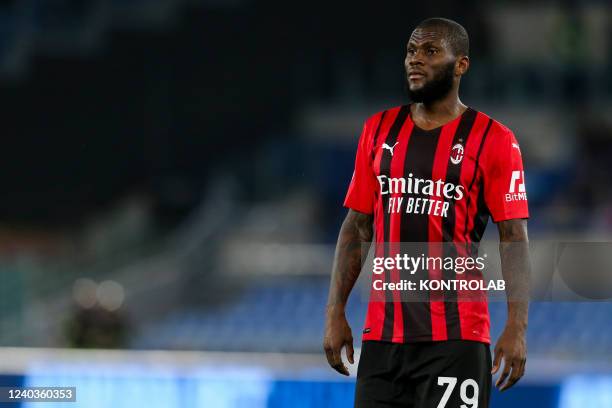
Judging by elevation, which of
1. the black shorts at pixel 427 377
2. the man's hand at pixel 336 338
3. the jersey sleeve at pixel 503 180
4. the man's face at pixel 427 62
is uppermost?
the man's face at pixel 427 62

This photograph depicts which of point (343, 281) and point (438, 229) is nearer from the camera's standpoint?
point (438, 229)

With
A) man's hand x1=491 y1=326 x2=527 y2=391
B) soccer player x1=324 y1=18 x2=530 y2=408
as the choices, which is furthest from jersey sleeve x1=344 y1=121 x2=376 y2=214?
man's hand x1=491 y1=326 x2=527 y2=391

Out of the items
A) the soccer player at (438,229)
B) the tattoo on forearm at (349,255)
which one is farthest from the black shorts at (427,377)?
the tattoo on forearm at (349,255)

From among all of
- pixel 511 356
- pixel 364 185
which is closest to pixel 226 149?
pixel 364 185

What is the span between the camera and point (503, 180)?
310cm

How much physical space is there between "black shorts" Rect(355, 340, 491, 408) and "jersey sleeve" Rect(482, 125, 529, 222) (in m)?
0.35

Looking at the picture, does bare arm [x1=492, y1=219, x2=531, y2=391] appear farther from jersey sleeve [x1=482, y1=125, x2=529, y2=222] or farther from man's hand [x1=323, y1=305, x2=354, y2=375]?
man's hand [x1=323, y1=305, x2=354, y2=375]

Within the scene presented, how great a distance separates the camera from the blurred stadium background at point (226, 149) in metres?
8.73

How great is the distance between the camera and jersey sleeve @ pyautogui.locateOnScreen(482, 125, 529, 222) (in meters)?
3.08

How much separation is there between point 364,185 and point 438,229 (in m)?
0.26

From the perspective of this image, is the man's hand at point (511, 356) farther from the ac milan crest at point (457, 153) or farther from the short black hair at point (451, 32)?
the short black hair at point (451, 32)

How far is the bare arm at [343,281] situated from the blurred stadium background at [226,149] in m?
3.52

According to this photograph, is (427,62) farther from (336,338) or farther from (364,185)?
(336,338)

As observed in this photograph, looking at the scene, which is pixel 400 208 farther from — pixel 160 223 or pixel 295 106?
pixel 295 106
